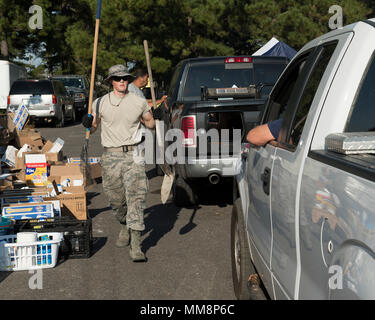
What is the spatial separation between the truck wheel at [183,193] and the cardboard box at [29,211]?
2.08 metres

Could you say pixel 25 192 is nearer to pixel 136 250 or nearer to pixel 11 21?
pixel 136 250

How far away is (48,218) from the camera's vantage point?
19.5 ft

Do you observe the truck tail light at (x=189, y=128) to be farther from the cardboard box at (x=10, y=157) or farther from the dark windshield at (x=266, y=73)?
the cardboard box at (x=10, y=157)

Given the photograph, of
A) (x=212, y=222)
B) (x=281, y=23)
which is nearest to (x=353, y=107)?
(x=212, y=222)

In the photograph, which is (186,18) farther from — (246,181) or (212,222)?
(246,181)

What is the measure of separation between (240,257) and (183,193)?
3.58m

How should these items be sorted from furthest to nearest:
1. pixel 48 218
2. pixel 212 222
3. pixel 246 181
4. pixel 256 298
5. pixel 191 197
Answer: pixel 191 197, pixel 212 222, pixel 48 218, pixel 246 181, pixel 256 298

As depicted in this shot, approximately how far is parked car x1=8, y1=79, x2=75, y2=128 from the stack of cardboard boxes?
11.0 meters

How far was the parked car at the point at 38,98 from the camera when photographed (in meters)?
21.8

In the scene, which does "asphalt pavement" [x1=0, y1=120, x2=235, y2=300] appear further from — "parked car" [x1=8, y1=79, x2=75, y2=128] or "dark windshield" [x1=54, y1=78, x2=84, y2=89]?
"dark windshield" [x1=54, y1=78, x2=84, y2=89]

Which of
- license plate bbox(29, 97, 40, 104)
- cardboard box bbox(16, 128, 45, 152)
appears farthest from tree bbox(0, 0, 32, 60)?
cardboard box bbox(16, 128, 45, 152)

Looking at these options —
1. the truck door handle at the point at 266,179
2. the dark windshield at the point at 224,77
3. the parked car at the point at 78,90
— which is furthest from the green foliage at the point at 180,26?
the truck door handle at the point at 266,179

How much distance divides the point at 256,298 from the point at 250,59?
4.84 m

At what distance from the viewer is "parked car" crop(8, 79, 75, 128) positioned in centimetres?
2180
